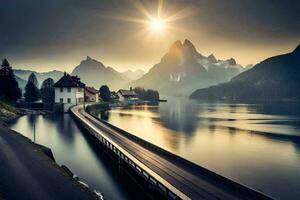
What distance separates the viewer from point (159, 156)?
1553 inches

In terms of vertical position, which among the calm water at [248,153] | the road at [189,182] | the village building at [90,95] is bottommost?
the calm water at [248,153]

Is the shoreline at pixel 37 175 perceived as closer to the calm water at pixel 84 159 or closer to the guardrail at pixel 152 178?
the calm water at pixel 84 159

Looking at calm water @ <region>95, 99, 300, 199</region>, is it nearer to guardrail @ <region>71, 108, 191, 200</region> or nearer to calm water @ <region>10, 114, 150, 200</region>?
guardrail @ <region>71, 108, 191, 200</region>

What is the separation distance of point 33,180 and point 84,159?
22.2m

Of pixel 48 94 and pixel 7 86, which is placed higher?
pixel 7 86

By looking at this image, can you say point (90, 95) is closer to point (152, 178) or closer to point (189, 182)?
point (152, 178)

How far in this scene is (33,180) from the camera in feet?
92.0

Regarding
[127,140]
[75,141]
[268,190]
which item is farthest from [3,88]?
[268,190]

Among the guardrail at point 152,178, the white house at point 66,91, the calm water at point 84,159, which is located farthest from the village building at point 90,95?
the guardrail at point 152,178

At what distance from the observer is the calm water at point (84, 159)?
1368 inches

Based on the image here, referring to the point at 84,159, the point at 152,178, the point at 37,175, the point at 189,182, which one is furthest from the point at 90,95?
the point at 189,182

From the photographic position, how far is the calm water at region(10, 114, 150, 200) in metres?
34.8

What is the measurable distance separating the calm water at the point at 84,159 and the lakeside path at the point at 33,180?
18.1 feet

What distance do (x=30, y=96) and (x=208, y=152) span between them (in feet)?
398
